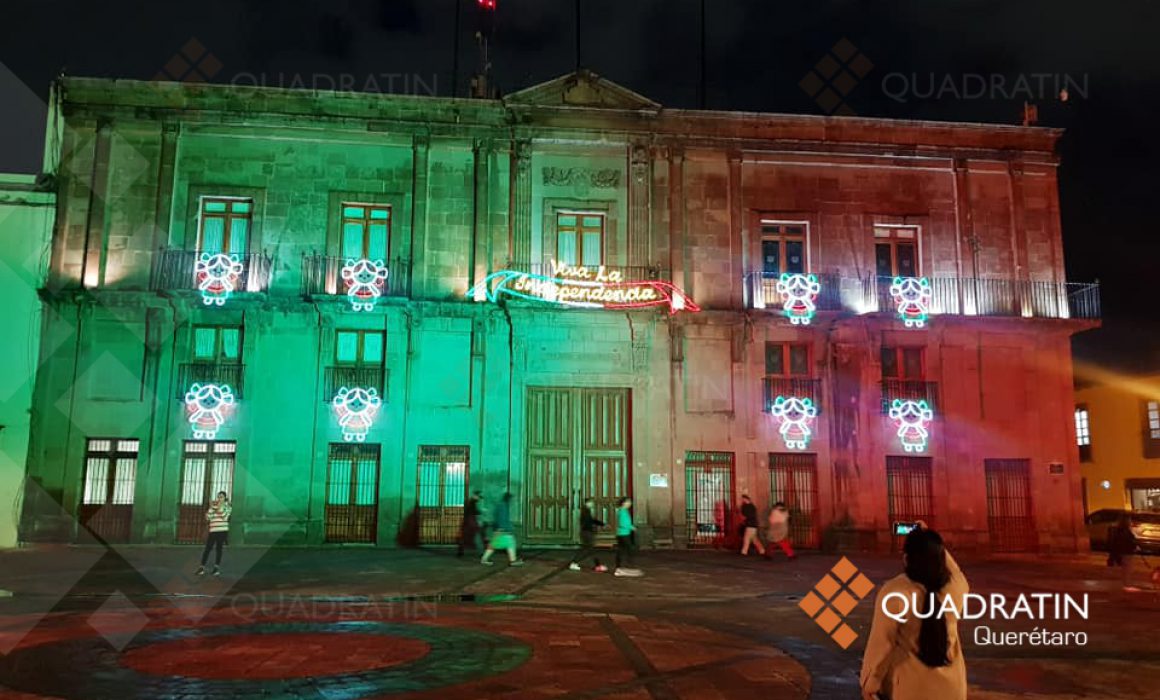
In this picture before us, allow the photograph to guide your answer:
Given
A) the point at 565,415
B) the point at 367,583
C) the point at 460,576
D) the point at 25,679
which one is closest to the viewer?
the point at 25,679

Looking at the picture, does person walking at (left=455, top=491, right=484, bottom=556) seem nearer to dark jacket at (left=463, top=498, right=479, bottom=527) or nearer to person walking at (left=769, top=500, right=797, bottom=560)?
dark jacket at (left=463, top=498, right=479, bottom=527)

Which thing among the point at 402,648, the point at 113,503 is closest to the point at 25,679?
the point at 402,648

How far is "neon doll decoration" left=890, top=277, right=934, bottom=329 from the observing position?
918 inches

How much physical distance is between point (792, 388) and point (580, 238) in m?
7.24

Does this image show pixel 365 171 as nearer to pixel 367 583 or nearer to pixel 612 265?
pixel 612 265

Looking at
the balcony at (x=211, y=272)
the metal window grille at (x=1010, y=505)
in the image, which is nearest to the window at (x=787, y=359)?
the metal window grille at (x=1010, y=505)

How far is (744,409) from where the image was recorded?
75.5 feet

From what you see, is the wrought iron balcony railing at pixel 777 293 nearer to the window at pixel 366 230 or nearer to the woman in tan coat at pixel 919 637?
the window at pixel 366 230

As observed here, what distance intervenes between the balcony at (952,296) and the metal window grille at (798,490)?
4.25m

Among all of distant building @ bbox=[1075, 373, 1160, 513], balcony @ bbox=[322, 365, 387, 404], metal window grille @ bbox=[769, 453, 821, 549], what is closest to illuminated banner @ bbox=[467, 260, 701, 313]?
balcony @ bbox=[322, 365, 387, 404]

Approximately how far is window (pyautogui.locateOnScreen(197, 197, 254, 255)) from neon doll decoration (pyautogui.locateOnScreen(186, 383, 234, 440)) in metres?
3.89

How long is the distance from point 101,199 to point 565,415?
44.8 feet

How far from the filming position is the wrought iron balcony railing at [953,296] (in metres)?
23.5

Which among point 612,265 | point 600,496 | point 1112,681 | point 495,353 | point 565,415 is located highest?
point 612,265
